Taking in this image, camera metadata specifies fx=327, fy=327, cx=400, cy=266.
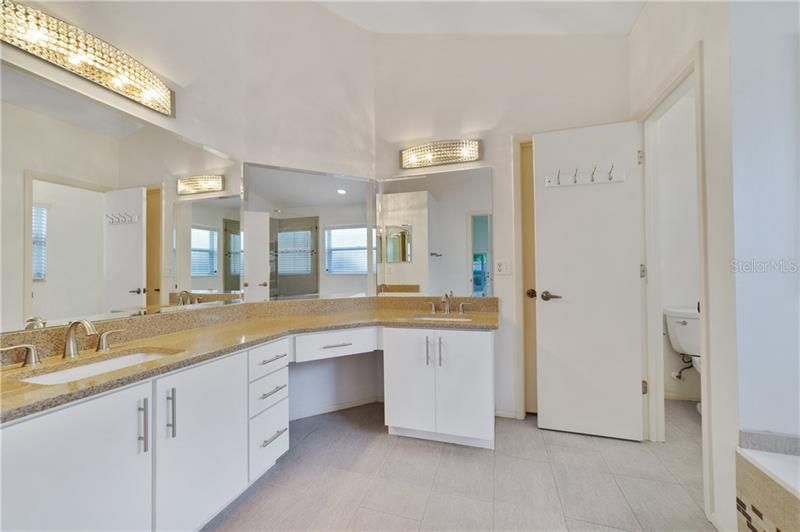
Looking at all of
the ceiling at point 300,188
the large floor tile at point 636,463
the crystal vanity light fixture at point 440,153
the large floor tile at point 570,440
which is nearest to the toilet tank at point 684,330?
the large floor tile at point 636,463

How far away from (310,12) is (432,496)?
3.27 metres

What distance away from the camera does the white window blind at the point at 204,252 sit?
6.52 ft

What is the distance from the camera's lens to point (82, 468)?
927 millimetres

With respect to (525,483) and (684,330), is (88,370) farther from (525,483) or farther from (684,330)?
(684,330)

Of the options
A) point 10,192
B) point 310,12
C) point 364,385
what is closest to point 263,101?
point 310,12

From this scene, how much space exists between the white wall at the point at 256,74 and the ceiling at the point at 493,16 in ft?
0.71

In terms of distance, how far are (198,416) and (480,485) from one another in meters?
1.38

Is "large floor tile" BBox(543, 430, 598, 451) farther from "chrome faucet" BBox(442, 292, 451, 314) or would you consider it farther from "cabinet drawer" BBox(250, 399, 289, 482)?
"cabinet drawer" BBox(250, 399, 289, 482)

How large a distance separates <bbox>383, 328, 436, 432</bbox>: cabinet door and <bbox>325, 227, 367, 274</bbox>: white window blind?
2.33 feet

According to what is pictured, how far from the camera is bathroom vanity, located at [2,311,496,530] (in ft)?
2.85

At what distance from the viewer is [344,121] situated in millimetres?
2625

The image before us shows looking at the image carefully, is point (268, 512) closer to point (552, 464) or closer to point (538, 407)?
point (552, 464)

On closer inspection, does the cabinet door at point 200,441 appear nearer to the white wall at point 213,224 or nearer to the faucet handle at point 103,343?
the faucet handle at point 103,343

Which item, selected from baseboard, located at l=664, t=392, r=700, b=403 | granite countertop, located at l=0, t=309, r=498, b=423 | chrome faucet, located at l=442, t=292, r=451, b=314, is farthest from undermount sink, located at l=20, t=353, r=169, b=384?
baseboard, located at l=664, t=392, r=700, b=403
